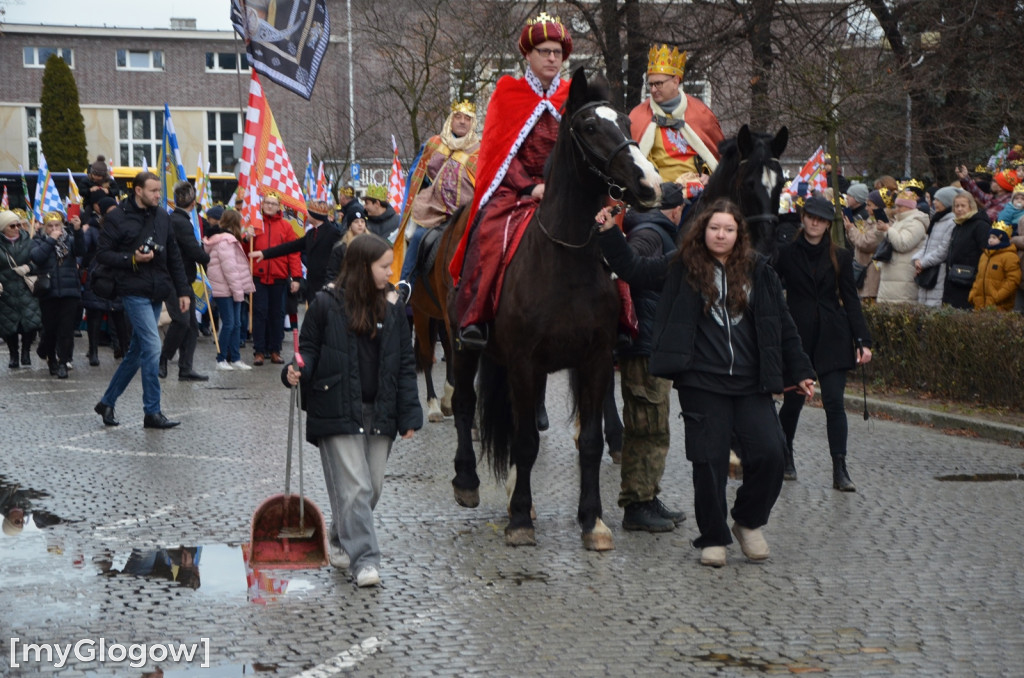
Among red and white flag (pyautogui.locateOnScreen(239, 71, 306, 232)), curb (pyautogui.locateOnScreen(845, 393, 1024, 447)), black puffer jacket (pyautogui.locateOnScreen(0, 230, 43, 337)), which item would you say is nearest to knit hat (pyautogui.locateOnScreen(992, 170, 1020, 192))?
curb (pyautogui.locateOnScreen(845, 393, 1024, 447))

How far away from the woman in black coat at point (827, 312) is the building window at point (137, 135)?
189ft

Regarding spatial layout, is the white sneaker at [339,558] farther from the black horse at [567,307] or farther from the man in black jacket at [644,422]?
the man in black jacket at [644,422]

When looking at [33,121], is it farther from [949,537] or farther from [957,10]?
[949,537]

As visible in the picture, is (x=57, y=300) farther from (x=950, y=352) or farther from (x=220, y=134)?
(x=220, y=134)

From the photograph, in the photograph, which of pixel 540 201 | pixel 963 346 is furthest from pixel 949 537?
pixel 963 346

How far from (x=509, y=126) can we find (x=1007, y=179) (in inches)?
377

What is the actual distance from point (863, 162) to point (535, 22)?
21.1 meters

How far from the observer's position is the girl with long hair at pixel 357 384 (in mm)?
6918

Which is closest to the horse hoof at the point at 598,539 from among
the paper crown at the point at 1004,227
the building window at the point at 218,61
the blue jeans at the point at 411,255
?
the blue jeans at the point at 411,255

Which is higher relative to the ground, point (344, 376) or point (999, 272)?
point (999, 272)

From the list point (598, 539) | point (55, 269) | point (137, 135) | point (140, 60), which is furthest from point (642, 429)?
point (140, 60)

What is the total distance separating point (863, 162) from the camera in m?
28.3

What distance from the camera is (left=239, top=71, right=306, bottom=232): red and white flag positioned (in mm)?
14984

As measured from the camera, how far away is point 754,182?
8328 millimetres
